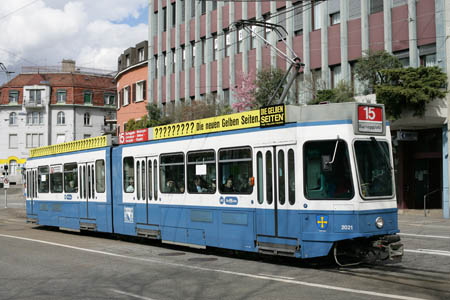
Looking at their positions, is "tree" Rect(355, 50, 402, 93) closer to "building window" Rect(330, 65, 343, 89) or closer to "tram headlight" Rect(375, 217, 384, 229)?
"building window" Rect(330, 65, 343, 89)

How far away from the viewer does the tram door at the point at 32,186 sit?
22641 millimetres

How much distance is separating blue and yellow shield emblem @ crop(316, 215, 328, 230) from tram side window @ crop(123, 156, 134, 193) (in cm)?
704

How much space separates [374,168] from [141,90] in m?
38.5

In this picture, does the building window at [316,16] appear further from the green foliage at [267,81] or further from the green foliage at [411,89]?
the green foliage at [411,89]

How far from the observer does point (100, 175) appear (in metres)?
17.7

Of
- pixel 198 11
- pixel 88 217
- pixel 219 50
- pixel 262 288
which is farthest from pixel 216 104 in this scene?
pixel 262 288

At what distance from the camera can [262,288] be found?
28.8 ft

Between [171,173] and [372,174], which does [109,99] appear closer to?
[171,173]

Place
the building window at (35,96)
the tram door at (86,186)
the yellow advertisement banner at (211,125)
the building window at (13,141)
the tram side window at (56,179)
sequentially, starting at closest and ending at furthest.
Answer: the yellow advertisement banner at (211,125) → the tram door at (86,186) → the tram side window at (56,179) → the building window at (35,96) → the building window at (13,141)

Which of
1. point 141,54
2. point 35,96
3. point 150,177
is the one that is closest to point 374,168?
point 150,177

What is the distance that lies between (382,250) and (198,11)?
31.2m

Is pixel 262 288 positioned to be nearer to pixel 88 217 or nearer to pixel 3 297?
pixel 3 297

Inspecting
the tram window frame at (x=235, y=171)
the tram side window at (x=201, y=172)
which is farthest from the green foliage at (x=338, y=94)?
the tram window frame at (x=235, y=171)

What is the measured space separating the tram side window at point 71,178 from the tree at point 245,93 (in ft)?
45.6
